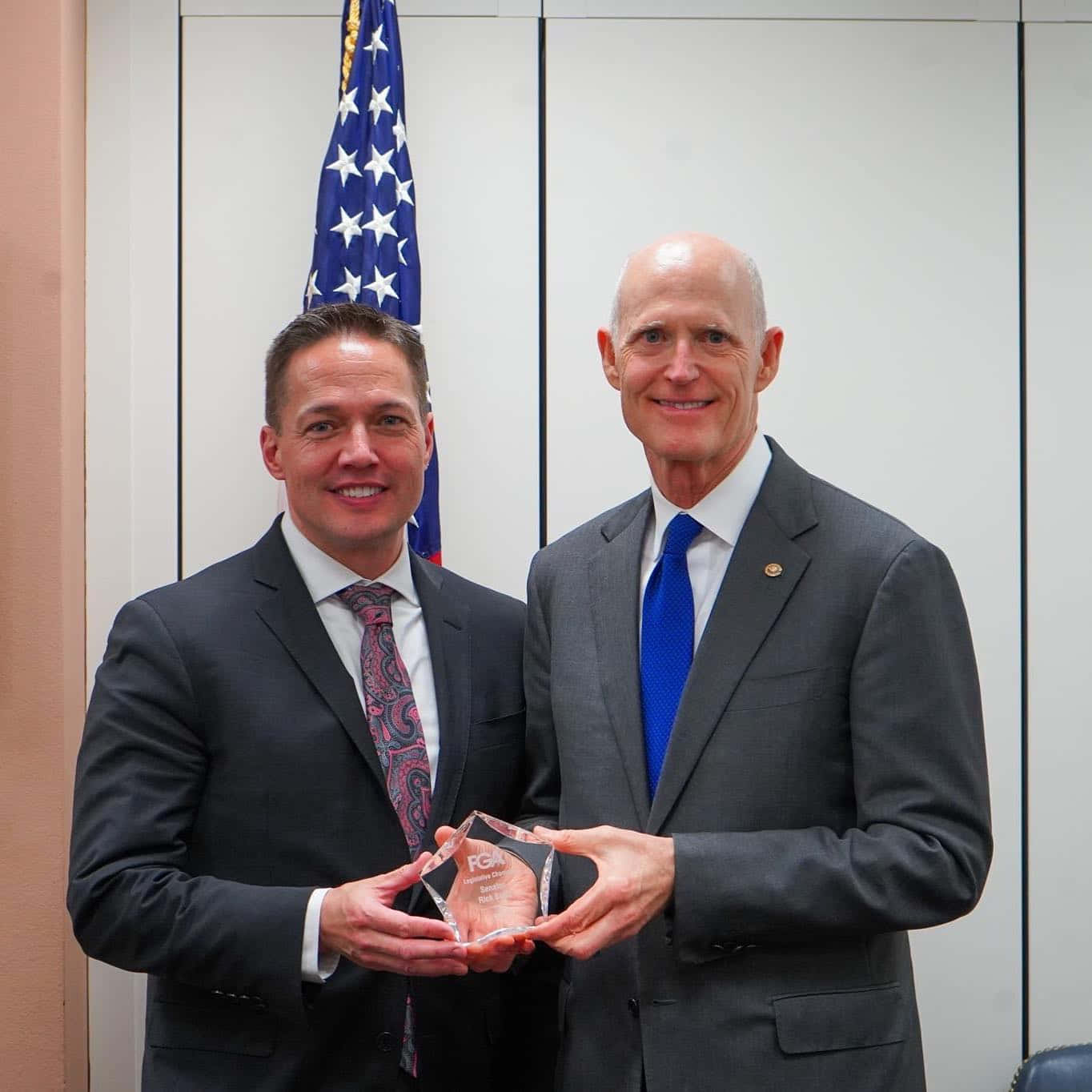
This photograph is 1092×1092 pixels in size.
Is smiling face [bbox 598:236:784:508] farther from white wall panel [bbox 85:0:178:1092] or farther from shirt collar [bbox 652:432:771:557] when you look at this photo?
white wall panel [bbox 85:0:178:1092]

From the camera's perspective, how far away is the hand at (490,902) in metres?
1.84

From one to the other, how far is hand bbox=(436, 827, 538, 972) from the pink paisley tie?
7.3 inches

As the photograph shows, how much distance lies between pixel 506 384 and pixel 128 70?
4.17 feet

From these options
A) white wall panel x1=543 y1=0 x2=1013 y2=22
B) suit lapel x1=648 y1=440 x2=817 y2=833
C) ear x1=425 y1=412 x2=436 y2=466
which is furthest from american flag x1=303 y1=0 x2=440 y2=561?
suit lapel x1=648 y1=440 x2=817 y2=833

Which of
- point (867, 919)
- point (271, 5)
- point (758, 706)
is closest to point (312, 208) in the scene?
point (271, 5)

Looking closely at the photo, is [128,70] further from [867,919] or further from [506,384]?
[867,919]

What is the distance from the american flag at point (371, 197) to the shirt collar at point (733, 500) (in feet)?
3.77

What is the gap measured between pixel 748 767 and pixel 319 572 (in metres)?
0.82

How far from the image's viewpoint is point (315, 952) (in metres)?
1.87

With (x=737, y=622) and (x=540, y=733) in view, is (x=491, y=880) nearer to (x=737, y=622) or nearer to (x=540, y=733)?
(x=540, y=733)

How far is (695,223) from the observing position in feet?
10.8

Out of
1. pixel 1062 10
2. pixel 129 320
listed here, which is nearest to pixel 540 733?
pixel 129 320

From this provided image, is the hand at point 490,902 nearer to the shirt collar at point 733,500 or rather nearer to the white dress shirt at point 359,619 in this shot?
the white dress shirt at point 359,619

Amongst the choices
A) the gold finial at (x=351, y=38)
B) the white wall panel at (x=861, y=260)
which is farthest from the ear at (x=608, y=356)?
the gold finial at (x=351, y=38)
